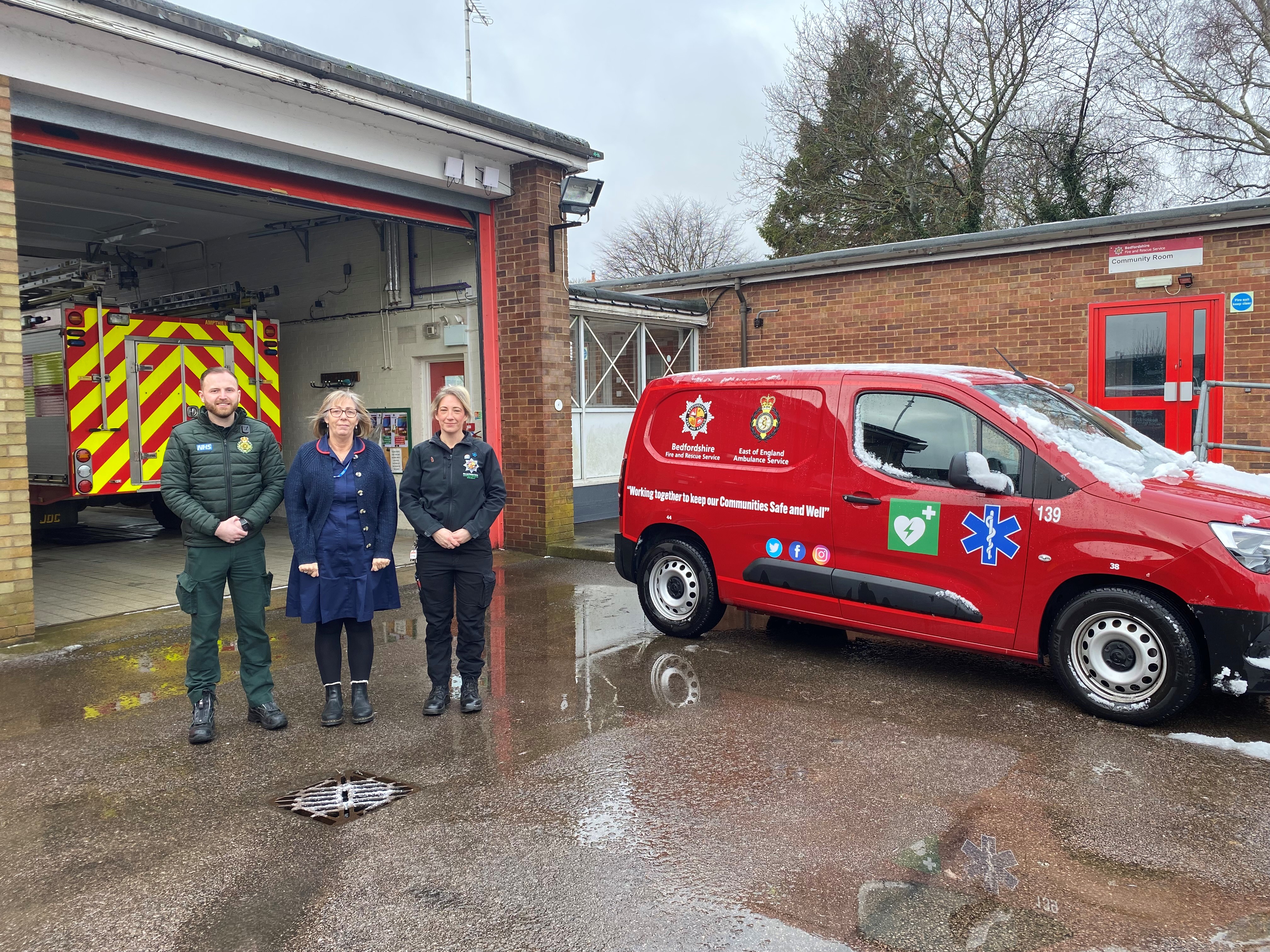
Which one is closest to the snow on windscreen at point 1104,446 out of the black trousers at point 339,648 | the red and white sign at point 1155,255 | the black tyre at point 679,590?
the black tyre at point 679,590

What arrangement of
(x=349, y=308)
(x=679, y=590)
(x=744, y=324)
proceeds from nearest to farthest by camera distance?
(x=679, y=590) → (x=349, y=308) → (x=744, y=324)

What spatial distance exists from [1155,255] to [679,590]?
7469mm

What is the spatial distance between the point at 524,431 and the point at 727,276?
4964 millimetres

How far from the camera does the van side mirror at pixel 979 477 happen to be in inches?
207

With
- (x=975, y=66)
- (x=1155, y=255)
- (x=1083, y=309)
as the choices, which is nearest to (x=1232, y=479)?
(x=1155, y=255)

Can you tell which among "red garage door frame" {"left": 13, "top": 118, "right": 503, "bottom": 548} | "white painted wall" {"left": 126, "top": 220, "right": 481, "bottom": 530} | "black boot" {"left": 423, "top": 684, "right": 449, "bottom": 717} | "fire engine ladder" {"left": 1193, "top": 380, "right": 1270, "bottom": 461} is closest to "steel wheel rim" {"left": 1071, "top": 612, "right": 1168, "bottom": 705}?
"black boot" {"left": 423, "top": 684, "right": 449, "bottom": 717}

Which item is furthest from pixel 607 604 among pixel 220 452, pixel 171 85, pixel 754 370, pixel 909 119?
pixel 909 119

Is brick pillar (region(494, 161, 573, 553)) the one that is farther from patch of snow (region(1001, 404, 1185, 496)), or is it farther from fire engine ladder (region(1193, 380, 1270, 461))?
fire engine ladder (region(1193, 380, 1270, 461))

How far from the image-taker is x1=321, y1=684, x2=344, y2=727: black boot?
16.9 feet

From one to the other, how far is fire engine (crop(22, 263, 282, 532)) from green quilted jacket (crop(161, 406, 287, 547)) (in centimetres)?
638

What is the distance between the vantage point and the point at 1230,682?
4637 millimetres

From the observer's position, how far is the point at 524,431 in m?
10.9

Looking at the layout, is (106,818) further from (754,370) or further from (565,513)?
(565,513)

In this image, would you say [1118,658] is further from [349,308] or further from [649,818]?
[349,308]
